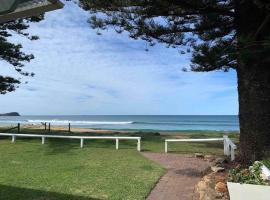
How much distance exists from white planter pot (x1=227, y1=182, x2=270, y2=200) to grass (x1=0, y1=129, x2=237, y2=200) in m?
1.88

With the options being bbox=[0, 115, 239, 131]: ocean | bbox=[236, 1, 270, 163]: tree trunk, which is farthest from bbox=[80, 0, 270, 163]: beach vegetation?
bbox=[0, 115, 239, 131]: ocean

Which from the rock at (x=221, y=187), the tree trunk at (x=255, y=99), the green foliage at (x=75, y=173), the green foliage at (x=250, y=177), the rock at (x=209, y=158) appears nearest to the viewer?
the green foliage at (x=250, y=177)

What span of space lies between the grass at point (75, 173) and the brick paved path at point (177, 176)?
0.77 ft

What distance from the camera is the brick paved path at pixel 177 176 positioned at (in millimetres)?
7992

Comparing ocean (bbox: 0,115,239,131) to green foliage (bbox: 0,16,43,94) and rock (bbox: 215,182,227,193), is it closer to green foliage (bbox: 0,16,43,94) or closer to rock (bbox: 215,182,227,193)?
green foliage (bbox: 0,16,43,94)

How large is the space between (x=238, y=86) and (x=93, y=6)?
400 centimetres

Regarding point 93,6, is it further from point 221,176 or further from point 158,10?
point 221,176

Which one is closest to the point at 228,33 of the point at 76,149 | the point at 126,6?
the point at 126,6

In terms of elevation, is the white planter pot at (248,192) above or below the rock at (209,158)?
below

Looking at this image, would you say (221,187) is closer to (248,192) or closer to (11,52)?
(248,192)

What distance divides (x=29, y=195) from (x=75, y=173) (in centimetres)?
231

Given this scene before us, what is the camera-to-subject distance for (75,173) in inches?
392

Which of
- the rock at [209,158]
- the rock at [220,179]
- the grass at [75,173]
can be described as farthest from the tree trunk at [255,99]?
the rock at [209,158]

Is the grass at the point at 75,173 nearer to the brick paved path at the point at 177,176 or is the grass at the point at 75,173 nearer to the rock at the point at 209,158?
the brick paved path at the point at 177,176
